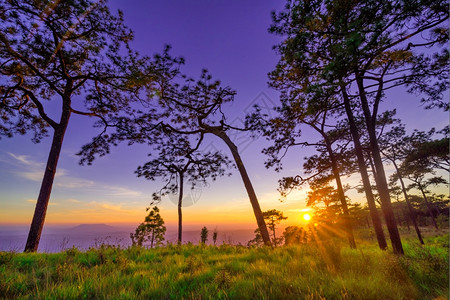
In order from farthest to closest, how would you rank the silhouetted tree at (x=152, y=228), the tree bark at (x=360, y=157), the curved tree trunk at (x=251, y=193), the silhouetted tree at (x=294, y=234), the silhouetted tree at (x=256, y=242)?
Answer: the silhouetted tree at (x=152, y=228) < the silhouetted tree at (x=294, y=234) < the tree bark at (x=360, y=157) < the curved tree trunk at (x=251, y=193) < the silhouetted tree at (x=256, y=242)

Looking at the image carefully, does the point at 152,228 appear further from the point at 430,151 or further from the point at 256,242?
the point at 430,151

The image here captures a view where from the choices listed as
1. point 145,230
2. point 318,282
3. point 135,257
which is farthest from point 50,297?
point 145,230

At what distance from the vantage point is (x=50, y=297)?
212 cm

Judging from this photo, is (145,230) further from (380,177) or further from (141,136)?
(380,177)

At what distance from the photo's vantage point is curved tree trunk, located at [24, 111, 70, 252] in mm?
7428

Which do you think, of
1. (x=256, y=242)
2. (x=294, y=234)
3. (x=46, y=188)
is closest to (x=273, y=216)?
(x=294, y=234)

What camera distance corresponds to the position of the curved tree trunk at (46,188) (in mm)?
7428

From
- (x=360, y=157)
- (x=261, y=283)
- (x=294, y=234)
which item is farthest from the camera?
(x=294, y=234)

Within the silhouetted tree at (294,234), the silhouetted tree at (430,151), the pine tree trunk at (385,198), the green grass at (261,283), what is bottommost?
the silhouetted tree at (294,234)

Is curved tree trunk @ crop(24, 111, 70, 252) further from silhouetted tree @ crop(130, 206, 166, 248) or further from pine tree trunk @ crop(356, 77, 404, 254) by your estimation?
silhouetted tree @ crop(130, 206, 166, 248)

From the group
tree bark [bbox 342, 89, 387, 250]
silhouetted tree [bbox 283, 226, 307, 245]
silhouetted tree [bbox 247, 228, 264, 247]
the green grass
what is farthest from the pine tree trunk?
silhouetted tree [bbox 283, 226, 307, 245]

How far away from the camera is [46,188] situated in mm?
8023

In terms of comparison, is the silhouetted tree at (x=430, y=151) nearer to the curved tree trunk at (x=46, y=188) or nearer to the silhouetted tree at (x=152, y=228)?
the curved tree trunk at (x=46, y=188)

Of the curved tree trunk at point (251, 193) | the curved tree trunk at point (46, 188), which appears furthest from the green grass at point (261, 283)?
the curved tree trunk at point (46, 188)
